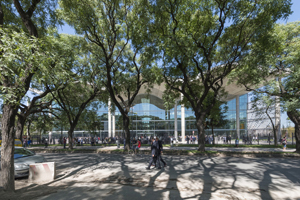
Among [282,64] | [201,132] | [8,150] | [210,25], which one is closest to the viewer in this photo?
[8,150]

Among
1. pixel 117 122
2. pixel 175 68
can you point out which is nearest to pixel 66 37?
pixel 175 68

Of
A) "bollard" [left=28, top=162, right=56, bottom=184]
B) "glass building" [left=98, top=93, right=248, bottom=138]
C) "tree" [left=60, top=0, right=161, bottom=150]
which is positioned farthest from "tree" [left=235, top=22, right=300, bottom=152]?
"glass building" [left=98, top=93, right=248, bottom=138]

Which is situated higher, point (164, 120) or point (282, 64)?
point (282, 64)

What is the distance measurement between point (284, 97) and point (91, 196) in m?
16.7

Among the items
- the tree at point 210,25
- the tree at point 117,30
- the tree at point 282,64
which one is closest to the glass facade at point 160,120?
the tree at point 117,30

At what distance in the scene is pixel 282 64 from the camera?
1808 centimetres

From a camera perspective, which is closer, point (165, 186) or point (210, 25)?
point (165, 186)

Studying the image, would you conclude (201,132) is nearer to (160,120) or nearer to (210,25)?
(210,25)

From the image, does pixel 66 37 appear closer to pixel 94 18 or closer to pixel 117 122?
pixel 94 18

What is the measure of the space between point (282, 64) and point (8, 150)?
2136 centimetres

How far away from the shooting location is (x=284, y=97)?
16.0m

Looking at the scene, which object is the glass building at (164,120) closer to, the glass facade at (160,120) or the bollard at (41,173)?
the glass facade at (160,120)

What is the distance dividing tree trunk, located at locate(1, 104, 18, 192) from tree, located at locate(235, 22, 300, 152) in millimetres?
14865

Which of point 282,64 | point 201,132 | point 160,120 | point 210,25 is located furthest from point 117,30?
point 160,120
